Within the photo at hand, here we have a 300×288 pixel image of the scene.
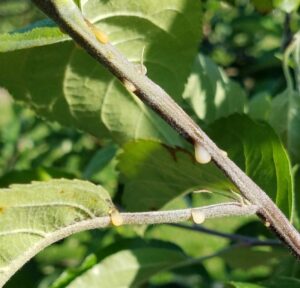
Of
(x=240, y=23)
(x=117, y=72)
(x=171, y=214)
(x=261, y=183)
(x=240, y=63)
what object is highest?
(x=117, y=72)

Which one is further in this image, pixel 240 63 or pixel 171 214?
pixel 240 63

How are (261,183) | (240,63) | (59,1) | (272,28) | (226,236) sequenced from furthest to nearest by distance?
(240,63) < (272,28) < (226,236) < (261,183) < (59,1)

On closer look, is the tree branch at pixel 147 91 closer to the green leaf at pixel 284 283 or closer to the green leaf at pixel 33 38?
the green leaf at pixel 33 38

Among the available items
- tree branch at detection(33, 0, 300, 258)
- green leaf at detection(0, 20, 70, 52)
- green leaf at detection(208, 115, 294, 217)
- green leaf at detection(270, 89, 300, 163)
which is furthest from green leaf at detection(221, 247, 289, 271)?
green leaf at detection(0, 20, 70, 52)

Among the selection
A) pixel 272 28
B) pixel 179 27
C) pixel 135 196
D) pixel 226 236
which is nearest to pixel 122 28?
pixel 179 27

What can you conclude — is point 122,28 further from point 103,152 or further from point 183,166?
point 103,152

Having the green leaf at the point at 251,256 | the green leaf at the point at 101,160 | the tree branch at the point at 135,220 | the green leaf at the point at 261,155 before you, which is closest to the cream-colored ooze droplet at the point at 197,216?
the tree branch at the point at 135,220

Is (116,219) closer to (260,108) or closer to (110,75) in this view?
(110,75)
